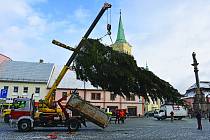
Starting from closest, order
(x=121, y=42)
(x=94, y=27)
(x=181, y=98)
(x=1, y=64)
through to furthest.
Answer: (x=181, y=98) < (x=94, y=27) < (x=1, y=64) < (x=121, y=42)

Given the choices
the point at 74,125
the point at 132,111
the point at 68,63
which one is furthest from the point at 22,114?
the point at 132,111

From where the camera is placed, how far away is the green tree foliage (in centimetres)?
1942

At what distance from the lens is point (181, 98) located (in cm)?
1908

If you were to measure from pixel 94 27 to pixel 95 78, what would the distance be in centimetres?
570

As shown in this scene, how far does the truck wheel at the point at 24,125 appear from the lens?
66.0ft

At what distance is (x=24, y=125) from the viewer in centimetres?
2019

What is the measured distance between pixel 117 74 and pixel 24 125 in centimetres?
781

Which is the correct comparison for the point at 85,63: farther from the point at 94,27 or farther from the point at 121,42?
the point at 121,42

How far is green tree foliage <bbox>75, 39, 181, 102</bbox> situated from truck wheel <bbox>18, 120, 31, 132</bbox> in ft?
17.4

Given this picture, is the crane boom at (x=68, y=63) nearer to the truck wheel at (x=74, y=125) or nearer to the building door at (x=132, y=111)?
the truck wheel at (x=74, y=125)

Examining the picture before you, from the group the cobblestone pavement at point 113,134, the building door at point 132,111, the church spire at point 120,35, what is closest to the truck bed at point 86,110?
the cobblestone pavement at point 113,134

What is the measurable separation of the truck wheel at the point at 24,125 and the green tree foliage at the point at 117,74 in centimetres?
529

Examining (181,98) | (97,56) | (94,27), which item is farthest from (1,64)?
(181,98)

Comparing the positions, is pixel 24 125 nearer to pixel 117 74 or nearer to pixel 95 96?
pixel 117 74
